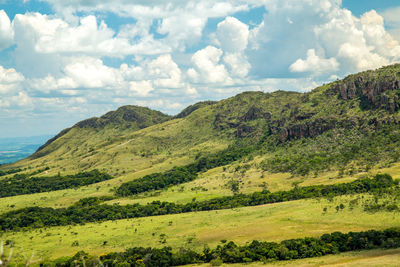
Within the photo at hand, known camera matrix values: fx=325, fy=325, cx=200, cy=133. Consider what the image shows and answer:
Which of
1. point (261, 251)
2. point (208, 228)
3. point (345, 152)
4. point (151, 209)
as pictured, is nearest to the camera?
point (261, 251)

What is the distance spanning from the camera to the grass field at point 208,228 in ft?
292

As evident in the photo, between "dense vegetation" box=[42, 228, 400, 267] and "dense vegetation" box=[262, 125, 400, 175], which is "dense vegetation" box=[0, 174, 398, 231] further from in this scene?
"dense vegetation" box=[42, 228, 400, 267]

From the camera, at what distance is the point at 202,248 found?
8669cm

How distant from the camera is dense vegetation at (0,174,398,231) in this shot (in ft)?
408

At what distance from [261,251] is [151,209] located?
8209 cm

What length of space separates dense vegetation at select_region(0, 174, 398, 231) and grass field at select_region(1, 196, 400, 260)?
9183mm

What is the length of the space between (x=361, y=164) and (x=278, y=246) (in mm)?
91007

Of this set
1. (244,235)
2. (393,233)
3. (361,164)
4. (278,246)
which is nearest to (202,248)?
(244,235)

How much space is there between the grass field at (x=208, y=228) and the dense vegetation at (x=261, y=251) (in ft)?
29.4

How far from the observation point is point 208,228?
349 ft

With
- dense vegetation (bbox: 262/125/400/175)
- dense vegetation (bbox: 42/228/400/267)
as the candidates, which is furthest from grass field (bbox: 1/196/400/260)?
dense vegetation (bbox: 262/125/400/175)

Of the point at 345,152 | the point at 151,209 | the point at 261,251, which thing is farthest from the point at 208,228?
the point at 345,152

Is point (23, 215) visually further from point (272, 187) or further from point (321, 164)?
point (321, 164)

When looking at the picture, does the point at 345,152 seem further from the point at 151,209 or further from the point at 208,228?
the point at 151,209
